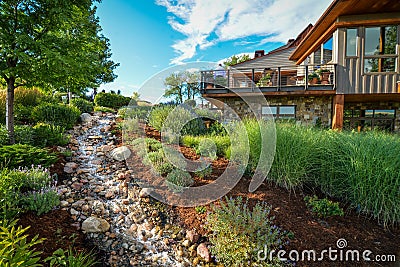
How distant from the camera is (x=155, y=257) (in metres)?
2.51

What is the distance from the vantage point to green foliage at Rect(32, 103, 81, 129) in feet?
20.8

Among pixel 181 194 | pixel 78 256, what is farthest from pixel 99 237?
pixel 181 194

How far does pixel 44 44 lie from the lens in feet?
13.0

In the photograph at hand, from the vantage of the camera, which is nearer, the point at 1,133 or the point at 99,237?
the point at 99,237

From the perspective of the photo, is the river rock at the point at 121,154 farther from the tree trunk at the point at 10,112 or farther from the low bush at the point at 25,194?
the tree trunk at the point at 10,112

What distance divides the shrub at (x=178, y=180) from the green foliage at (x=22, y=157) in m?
2.00

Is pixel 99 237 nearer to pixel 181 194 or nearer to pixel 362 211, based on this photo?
pixel 181 194

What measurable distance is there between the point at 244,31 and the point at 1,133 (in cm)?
624

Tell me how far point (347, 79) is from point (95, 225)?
9397 millimetres

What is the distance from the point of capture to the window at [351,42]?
8297 millimetres

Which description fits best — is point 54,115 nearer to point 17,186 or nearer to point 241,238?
point 17,186

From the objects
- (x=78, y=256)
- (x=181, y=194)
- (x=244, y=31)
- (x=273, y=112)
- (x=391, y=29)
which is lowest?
(x=78, y=256)

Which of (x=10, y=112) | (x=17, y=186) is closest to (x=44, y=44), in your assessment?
(x=10, y=112)

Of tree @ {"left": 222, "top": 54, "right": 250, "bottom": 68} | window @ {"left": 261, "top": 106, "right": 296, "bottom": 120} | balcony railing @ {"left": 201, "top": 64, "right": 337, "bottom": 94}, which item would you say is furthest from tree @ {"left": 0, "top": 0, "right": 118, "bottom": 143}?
tree @ {"left": 222, "top": 54, "right": 250, "bottom": 68}
